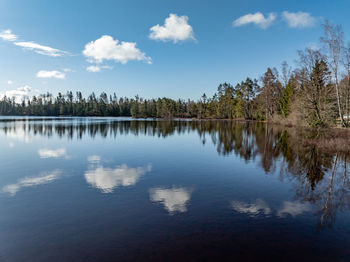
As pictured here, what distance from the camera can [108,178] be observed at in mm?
12648

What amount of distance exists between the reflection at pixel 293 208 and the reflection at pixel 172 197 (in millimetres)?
3709

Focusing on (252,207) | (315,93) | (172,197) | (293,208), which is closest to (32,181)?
(172,197)

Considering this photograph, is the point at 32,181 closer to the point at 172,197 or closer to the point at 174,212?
the point at 172,197

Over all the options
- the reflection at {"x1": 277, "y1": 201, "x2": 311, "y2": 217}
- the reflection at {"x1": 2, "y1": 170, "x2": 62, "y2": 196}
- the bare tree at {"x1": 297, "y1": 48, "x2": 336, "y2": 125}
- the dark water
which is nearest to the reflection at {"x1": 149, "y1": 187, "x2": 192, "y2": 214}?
the dark water

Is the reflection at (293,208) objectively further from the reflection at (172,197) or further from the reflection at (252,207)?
the reflection at (172,197)

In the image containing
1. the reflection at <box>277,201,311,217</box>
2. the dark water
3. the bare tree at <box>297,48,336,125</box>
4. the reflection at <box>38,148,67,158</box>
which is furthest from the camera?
the bare tree at <box>297,48,336,125</box>

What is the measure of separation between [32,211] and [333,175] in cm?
1587

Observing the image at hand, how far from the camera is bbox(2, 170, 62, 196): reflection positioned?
10.8 metres

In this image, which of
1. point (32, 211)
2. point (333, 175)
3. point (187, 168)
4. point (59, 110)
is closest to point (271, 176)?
point (333, 175)

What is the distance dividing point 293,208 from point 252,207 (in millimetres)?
1604

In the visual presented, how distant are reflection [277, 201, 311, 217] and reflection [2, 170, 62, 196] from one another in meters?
11.8

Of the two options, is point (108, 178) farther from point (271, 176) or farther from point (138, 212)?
point (271, 176)

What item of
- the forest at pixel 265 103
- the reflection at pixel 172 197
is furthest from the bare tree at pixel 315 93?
the reflection at pixel 172 197

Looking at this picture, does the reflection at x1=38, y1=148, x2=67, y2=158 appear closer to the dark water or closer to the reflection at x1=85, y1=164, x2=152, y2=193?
the dark water
